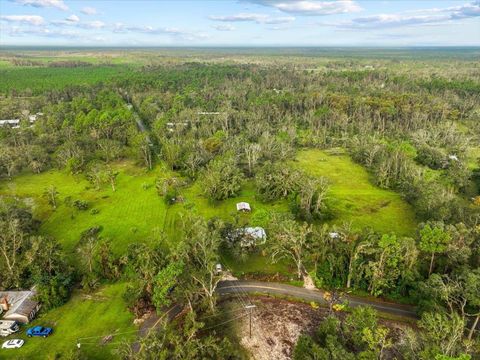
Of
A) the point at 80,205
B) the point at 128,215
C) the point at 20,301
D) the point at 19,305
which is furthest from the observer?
the point at 80,205

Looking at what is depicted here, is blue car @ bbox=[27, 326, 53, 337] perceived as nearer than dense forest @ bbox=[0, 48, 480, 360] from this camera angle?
No

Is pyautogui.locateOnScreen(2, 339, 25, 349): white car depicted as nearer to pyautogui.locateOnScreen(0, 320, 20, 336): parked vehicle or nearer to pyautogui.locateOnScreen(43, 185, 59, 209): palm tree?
pyautogui.locateOnScreen(0, 320, 20, 336): parked vehicle

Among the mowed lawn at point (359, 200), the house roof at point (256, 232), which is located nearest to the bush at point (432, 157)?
the mowed lawn at point (359, 200)

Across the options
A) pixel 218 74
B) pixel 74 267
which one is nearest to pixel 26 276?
pixel 74 267

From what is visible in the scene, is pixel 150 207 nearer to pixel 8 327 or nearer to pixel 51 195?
pixel 51 195

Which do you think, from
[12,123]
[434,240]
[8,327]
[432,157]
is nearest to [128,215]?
[8,327]

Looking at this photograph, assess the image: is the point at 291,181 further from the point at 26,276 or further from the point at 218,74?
the point at 218,74

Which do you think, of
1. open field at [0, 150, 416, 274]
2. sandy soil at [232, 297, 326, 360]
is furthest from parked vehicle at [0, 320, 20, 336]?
sandy soil at [232, 297, 326, 360]
